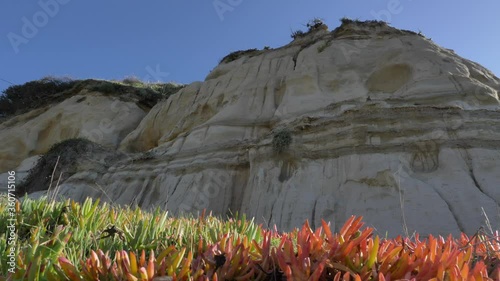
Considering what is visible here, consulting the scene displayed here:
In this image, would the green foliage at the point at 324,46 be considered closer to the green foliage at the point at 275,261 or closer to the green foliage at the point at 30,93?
the green foliage at the point at 275,261

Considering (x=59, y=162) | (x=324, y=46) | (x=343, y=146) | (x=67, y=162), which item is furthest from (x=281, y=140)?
(x=59, y=162)

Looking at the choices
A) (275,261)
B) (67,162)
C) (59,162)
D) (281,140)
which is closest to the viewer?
(275,261)

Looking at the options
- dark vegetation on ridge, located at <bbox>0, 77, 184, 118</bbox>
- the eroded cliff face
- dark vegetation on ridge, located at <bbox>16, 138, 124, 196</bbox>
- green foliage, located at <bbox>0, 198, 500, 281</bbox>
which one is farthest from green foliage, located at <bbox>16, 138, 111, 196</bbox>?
green foliage, located at <bbox>0, 198, 500, 281</bbox>

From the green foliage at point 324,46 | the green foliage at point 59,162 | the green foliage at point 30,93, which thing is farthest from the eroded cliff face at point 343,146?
the green foliage at point 30,93

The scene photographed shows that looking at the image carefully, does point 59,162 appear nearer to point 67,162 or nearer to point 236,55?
point 67,162

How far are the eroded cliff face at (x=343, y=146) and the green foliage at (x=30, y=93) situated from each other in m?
17.0

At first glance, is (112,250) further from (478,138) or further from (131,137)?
(131,137)

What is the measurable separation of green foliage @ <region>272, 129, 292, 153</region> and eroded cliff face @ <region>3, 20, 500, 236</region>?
5 cm

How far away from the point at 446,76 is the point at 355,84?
256 cm

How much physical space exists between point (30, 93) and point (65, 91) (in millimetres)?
5480

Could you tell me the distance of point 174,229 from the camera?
10.9 ft

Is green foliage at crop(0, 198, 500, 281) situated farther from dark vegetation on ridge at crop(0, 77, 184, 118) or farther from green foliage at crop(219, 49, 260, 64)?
dark vegetation on ridge at crop(0, 77, 184, 118)

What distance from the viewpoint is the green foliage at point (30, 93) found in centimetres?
2779

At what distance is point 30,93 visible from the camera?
29.1m
